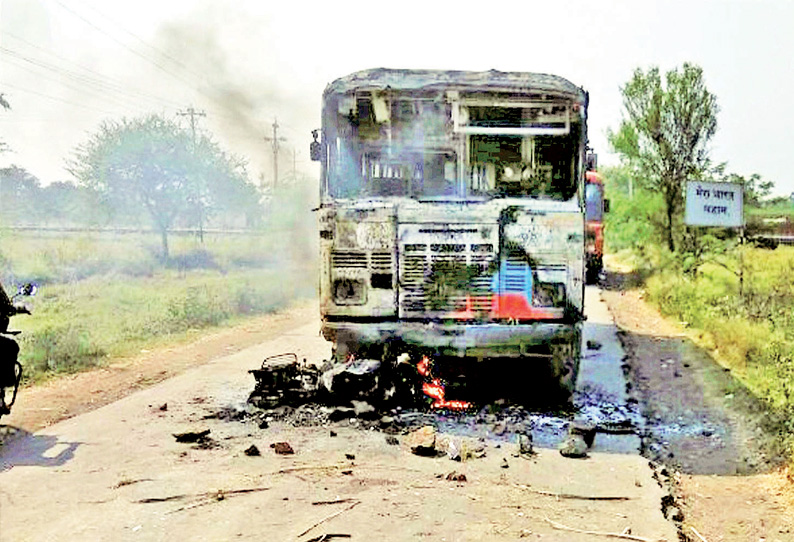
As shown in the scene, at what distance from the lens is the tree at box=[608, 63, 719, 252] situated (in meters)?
22.4

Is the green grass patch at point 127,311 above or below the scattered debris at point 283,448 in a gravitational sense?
above

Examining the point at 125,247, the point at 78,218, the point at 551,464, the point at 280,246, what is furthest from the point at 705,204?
the point at 78,218

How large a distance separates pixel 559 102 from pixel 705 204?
23.9 ft

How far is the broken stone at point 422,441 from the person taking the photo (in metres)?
6.40

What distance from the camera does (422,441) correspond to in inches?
259

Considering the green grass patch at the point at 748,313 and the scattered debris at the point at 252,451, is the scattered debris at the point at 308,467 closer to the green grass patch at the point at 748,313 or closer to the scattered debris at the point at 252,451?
the scattered debris at the point at 252,451

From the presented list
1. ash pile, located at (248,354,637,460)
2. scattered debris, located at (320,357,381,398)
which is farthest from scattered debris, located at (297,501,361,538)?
scattered debris, located at (320,357,381,398)

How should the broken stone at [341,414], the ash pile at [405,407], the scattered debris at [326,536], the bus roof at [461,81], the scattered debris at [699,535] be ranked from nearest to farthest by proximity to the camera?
the scattered debris at [326,536] < the scattered debris at [699,535] < the ash pile at [405,407] < the broken stone at [341,414] < the bus roof at [461,81]

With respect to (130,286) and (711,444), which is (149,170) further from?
(711,444)

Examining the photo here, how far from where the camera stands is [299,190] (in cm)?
3944

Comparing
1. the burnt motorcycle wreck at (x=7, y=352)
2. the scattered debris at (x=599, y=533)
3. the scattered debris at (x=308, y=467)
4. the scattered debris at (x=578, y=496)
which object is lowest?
the scattered debris at (x=578, y=496)

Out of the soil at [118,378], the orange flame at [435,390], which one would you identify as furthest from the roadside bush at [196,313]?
the orange flame at [435,390]

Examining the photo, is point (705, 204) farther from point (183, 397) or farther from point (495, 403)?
point (183, 397)

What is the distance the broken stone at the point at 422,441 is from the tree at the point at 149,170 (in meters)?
26.7
